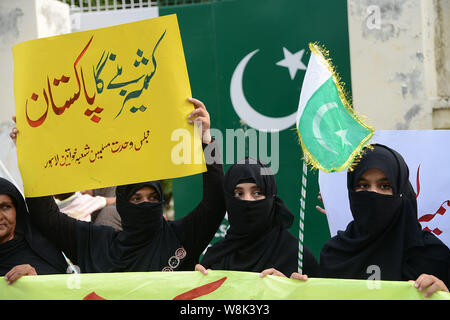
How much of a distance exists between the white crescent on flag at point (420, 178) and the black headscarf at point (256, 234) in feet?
1.83

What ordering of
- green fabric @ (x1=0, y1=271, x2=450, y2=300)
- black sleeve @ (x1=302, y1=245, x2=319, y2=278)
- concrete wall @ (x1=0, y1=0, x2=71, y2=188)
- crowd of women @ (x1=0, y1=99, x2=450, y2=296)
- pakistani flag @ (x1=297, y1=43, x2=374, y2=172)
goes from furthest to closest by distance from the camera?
1. concrete wall @ (x1=0, y1=0, x2=71, y2=188)
2. black sleeve @ (x1=302, y1=245, x2=319, y2=278)
3. crowd of women @ (x1=0, y1=99, x2=450, y2=296)
4. pakistani flag @ (x1=297, y1=43, x2=374, y2=172)
5. green fabric @ (x1=0, y1=271, x2=450, y2=300)

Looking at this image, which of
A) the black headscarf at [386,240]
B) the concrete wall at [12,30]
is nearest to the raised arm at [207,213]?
the black headscarf at [386,240]

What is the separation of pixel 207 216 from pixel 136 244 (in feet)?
1.26

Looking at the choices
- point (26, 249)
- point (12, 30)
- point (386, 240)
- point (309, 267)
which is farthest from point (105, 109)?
point (12, 30)

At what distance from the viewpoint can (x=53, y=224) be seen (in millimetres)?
3160

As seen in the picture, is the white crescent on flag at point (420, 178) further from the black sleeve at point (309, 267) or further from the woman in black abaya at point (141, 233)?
the woman in black abaya at point (141, 233)

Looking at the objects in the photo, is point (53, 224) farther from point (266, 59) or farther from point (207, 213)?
point (266, 59)

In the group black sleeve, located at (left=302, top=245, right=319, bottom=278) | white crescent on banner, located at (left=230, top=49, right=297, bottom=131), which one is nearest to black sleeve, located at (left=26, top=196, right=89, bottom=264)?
black sleeve, located at (left=302, top=245, right=319, bottom=278)

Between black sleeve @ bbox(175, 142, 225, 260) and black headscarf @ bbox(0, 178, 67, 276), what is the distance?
0.65 m

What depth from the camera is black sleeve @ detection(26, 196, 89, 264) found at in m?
3.15

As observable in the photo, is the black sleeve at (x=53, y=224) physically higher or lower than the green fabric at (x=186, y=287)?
higher

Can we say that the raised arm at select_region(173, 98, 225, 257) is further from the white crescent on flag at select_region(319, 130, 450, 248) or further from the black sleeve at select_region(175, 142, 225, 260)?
the white crescent on flag at select_region(319, 130, 450, 248)

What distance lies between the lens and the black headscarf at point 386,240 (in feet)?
8.46
